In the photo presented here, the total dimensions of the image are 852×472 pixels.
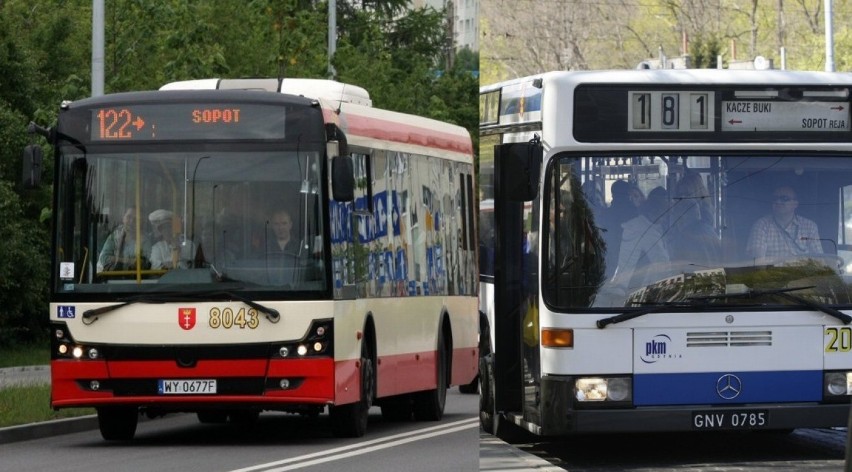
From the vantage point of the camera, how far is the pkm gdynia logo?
11.8 m

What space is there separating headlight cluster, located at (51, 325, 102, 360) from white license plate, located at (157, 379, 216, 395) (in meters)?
0.62

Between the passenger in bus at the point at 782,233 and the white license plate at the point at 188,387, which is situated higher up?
the passenger in bus at the point at 782,233

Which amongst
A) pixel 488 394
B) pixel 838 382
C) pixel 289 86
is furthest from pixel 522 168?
pixel 289 86

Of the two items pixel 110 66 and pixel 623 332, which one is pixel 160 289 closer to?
pixel 623 332

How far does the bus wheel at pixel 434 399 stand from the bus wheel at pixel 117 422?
3372 mm

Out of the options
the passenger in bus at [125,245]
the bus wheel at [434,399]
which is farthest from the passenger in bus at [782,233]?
the bus wheel at [434,399]

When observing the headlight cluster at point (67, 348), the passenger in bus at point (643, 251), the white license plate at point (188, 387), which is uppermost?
the passenger in bus at point (643, 251)

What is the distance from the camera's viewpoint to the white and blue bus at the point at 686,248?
11750 millimetres

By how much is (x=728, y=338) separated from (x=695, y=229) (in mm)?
674

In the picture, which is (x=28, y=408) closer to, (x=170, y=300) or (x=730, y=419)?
(x=170, y=300)

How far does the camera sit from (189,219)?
16281 mm

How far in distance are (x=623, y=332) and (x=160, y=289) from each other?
17.9ft

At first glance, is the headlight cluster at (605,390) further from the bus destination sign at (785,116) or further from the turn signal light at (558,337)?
the bus destination sign at (785,116)

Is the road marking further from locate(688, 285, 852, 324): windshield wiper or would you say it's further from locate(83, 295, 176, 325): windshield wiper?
locate(688, 285, 852, 324): windshield wiper
